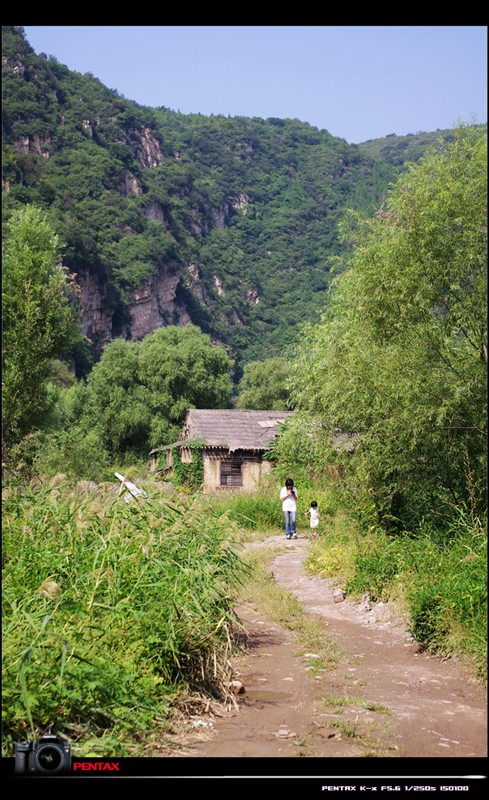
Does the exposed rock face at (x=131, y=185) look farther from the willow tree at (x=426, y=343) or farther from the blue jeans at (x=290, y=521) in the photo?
the willow tree at (x=426, y=343)

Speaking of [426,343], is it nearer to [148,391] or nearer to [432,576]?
[432,576]

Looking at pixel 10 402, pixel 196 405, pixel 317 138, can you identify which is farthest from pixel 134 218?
pixel 10 402

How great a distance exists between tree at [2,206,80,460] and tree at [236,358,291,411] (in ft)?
151

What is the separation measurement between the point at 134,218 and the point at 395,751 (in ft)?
368

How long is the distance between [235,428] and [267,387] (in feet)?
99.6

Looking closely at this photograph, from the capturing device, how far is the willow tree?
1062cm

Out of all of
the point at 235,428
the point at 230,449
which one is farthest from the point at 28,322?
the point at 235,428

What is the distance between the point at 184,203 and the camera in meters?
141

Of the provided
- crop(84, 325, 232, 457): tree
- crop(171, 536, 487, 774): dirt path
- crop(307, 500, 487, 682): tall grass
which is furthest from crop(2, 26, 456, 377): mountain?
crop(171, 536, 487, 774): dirt path

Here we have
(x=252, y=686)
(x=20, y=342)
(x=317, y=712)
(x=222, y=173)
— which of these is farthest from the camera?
(x=222, y=173)

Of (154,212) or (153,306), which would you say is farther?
(154,212)

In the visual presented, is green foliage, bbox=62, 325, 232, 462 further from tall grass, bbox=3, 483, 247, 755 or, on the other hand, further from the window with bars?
tall grass, bbox=3, 483, 247, 755
